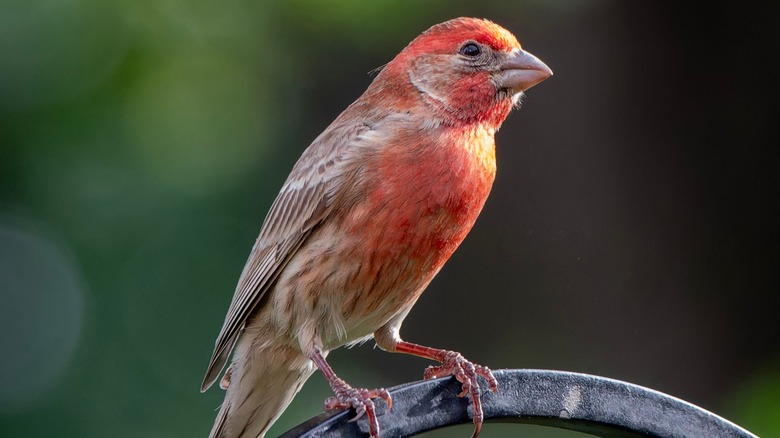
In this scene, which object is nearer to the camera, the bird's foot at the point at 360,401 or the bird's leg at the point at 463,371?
the bird's foot at the point at 360,401

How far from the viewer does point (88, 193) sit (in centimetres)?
495

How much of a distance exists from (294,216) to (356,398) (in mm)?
1062

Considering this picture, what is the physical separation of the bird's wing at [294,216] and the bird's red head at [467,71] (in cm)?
30

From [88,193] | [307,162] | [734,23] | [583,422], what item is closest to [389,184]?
[307,162]

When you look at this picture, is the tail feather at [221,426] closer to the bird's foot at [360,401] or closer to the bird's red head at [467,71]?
the bird's foot at [360,401]

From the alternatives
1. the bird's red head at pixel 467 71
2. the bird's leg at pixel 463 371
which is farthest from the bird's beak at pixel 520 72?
the bird's leg at pixel 463 371

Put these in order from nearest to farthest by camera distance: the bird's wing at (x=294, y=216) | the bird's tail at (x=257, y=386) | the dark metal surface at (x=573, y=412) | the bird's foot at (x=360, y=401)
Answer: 1. the dark metal surface at (x=573, y=412)
2. the bird's foot at (x=360, y=401)
3. the bird's wing at (x=294, y=216)
4. the bird's tail at (x=257, y=386)

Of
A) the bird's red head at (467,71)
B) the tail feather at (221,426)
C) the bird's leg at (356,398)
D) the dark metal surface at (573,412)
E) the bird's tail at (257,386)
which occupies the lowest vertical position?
the tail feather at (221,426)

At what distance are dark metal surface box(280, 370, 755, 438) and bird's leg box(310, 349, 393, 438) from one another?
26 millimetres

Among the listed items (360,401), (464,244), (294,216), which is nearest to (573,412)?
(360,401)

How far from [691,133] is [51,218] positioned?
330 centimetres

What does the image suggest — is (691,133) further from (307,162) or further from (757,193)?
(307,162)

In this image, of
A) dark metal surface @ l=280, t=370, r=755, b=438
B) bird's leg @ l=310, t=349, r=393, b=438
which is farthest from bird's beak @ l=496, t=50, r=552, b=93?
dark metal surface @ l=280, t=370, r=755, b=438

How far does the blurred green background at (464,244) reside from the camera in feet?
16.2
